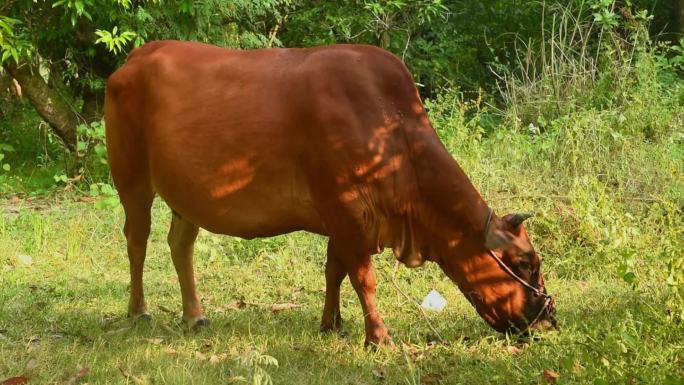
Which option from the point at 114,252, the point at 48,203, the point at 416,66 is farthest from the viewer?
the point at 416,66

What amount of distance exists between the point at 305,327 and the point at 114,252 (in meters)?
2.56

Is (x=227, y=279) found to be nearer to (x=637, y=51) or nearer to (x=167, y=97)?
(x=167, y=97)

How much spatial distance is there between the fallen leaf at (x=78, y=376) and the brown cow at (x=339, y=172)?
113 cm

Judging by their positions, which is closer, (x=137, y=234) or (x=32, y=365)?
(x=32, y=365)

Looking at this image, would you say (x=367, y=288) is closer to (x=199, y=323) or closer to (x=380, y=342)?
(x=380, y=342)

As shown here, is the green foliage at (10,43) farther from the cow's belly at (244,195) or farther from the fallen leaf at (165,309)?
the cow's belly at (244,195)

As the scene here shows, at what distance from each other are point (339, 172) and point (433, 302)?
141 centimetres

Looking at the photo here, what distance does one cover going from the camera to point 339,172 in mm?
4508

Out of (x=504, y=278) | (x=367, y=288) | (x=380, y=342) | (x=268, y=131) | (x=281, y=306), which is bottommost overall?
(x=281, y=306)

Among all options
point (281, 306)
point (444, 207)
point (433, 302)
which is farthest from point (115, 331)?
point (444, 207)

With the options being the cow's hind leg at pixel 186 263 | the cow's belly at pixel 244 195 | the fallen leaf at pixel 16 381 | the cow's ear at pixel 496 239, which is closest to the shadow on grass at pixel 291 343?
the cow's hind leg at pixel 186 263

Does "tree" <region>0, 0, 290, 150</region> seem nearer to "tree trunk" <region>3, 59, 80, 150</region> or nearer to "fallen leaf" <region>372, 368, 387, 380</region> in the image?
"tree trunk" <region>3, 59, 80, 150</region>

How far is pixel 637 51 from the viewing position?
9734mm

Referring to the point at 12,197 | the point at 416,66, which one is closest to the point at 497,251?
the point at 12,197
